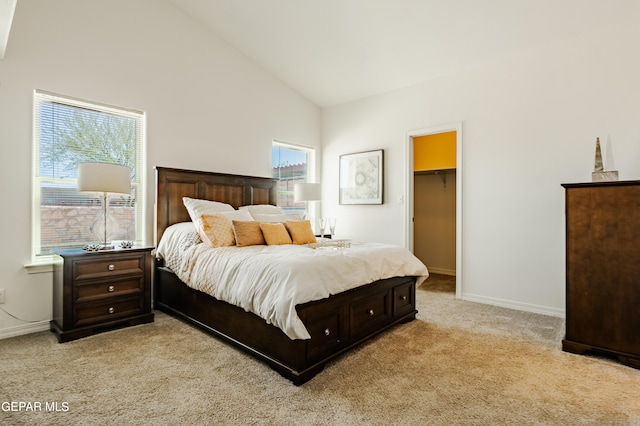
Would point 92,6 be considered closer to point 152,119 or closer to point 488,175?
point 152,119

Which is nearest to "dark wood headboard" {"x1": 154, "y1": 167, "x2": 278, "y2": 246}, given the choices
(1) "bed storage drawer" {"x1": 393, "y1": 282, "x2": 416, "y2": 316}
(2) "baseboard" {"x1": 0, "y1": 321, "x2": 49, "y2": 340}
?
(2) "baseboard" {"x1": 0, "y1": 321, "x2": 49, "y2": 340}

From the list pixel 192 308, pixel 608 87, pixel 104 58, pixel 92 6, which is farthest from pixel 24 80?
pixel 608 87

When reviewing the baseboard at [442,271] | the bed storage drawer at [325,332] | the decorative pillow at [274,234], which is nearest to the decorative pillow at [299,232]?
the decorative pillow at [274,234]

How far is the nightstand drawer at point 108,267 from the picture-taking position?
270 centimetres

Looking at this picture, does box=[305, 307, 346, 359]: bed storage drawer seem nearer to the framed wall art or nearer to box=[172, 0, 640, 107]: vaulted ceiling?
the framed wall art

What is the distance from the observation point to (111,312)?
2863 millimetres

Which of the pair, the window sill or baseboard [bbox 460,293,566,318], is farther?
baseboard [bbox 460,293,566,318]

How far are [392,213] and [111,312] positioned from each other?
352 centimetres

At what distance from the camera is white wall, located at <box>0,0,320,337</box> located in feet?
9.18

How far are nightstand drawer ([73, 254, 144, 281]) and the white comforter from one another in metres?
0.32

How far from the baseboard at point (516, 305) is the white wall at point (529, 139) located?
0.01 meters

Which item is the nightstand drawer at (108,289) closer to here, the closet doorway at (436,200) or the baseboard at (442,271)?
the closet doorway at (436,200)

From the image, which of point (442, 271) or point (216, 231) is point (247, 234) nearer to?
point (216, 231)

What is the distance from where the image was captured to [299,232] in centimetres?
338
